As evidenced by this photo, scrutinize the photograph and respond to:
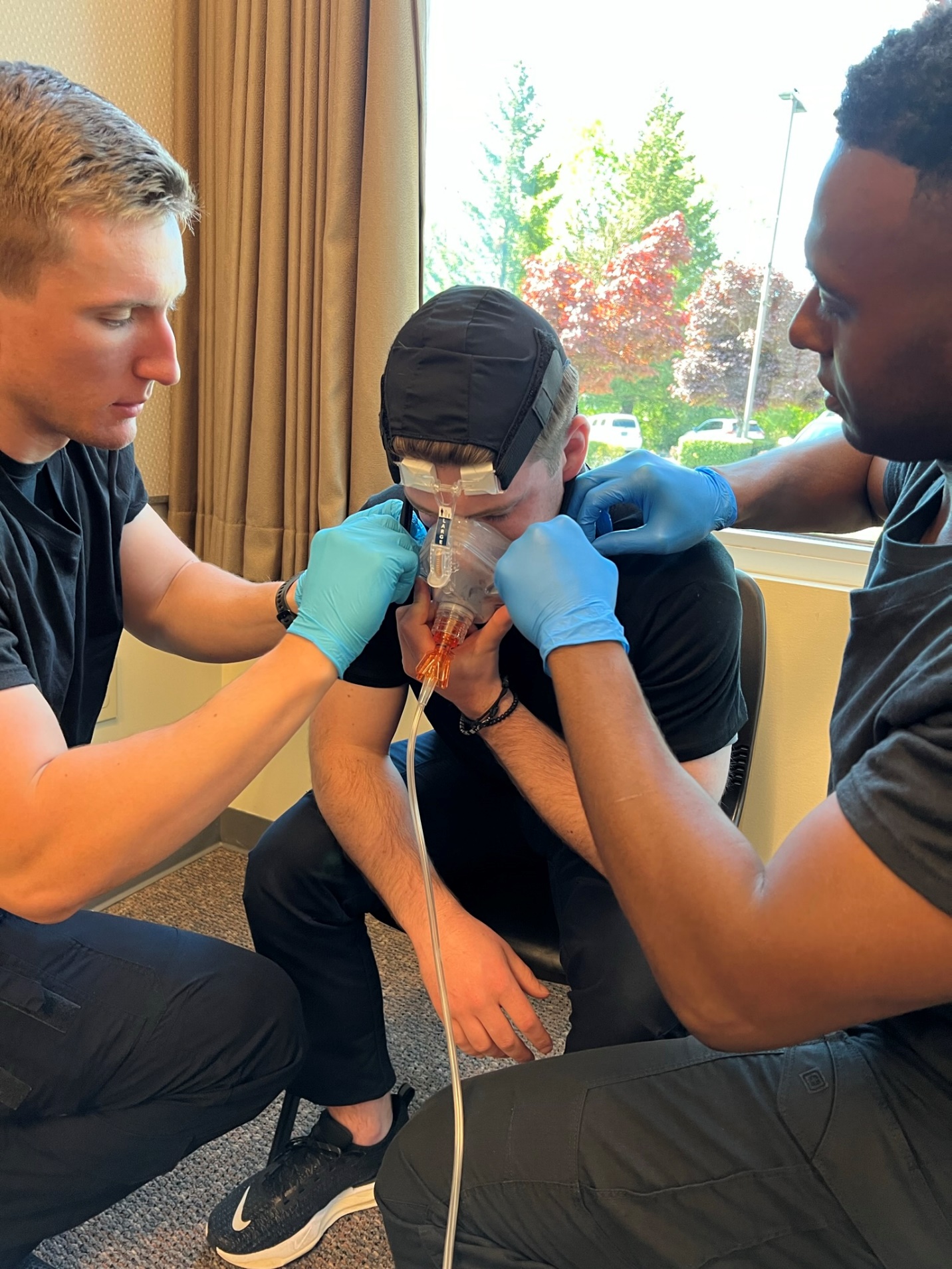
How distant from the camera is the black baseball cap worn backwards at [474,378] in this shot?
1155 mm

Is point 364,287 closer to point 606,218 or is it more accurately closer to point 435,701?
point 606,218

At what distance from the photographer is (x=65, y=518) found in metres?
1.33

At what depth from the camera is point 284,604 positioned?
58.5 inches

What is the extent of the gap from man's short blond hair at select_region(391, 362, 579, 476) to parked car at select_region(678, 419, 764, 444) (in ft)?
2.91

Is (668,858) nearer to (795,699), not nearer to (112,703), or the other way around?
(795,699)

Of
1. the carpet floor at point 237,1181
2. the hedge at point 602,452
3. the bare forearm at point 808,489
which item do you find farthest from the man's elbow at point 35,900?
the hedge at point 602,452

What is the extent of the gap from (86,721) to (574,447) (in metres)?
0.82

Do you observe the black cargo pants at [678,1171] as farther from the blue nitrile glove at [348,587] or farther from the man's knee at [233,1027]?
the blue nitrile glove at [348,587]

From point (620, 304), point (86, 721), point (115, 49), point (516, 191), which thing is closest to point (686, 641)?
point (86, 721)

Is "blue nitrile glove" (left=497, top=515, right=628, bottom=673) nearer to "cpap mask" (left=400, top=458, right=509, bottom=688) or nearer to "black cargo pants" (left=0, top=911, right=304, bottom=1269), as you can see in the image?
"cpap mask" (left=400, top=458, right=509, bottom=688)

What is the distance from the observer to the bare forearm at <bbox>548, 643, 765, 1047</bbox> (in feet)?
2.73

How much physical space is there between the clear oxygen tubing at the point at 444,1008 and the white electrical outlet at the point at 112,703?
116 cm

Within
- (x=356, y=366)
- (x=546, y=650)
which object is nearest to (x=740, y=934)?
(x=546, y=650)

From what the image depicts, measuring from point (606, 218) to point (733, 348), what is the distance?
1.33 feet
